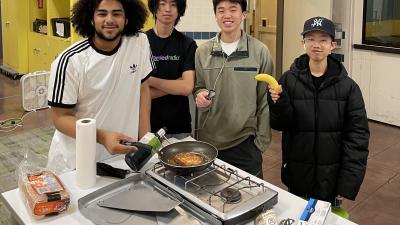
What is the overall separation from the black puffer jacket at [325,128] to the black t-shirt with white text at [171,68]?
523mm

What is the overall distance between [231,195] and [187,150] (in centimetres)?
38

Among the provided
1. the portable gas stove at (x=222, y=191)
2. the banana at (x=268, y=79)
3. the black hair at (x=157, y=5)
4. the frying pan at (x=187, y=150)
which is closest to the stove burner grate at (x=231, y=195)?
the portable gas stove at (x=222, y=191)

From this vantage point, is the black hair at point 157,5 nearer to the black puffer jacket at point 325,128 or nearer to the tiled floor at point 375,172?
the black puffer jacket at point 325,128

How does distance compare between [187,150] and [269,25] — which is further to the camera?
[269,25]

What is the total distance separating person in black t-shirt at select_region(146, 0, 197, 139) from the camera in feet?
7.14

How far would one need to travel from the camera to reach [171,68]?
225cm

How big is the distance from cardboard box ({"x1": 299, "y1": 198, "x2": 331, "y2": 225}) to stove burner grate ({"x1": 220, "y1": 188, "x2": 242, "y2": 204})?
0.21m

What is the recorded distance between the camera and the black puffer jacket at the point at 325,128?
194cm

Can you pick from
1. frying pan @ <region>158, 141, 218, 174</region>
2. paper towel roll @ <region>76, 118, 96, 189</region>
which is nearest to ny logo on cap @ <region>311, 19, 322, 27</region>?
frying pan @ <region>158, 141, 218, 174</region>

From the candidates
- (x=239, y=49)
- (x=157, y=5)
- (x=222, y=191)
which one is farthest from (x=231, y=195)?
(x=157, y=5)

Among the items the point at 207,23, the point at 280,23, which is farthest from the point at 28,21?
the point at 207,23

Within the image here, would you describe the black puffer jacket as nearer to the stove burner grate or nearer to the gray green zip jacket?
the gray green zip jacket

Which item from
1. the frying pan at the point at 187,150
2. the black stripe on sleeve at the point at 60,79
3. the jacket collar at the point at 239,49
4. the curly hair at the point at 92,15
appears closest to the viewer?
the frying pan at the point at 187,150

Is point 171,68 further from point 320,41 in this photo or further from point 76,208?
point 76,208
